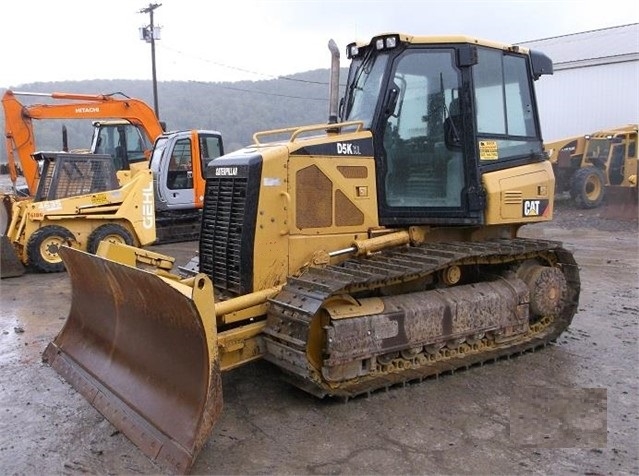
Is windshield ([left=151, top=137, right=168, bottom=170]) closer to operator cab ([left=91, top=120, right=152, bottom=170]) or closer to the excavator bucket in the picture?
operator cab ([left=91, top=120, right=152, bottom=170])

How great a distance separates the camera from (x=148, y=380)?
4555 mm

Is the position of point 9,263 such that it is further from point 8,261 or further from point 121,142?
point 121,142

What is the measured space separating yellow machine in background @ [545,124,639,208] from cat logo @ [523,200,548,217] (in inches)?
500

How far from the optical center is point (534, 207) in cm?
629

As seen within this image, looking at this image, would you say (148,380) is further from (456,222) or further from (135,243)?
(135,243)

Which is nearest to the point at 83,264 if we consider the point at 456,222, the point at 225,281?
the point at 225,281

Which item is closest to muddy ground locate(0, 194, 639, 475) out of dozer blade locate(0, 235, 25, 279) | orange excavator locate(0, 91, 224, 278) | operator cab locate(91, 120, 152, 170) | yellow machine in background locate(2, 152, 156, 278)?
dozer blade locate(0, 235, 25, 279)

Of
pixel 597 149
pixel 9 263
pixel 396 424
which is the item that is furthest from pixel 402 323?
pixel 597 149

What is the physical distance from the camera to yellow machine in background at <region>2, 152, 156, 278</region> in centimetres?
1022

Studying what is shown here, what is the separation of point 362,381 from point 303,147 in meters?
1.91

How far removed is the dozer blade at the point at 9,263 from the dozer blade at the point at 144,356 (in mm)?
4824

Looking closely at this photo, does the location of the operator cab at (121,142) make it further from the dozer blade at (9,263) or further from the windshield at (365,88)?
the windshield at (365,88)

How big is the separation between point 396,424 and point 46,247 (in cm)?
765

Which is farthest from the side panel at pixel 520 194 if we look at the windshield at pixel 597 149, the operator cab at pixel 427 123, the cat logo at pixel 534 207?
the windshield at pixel 597 149
